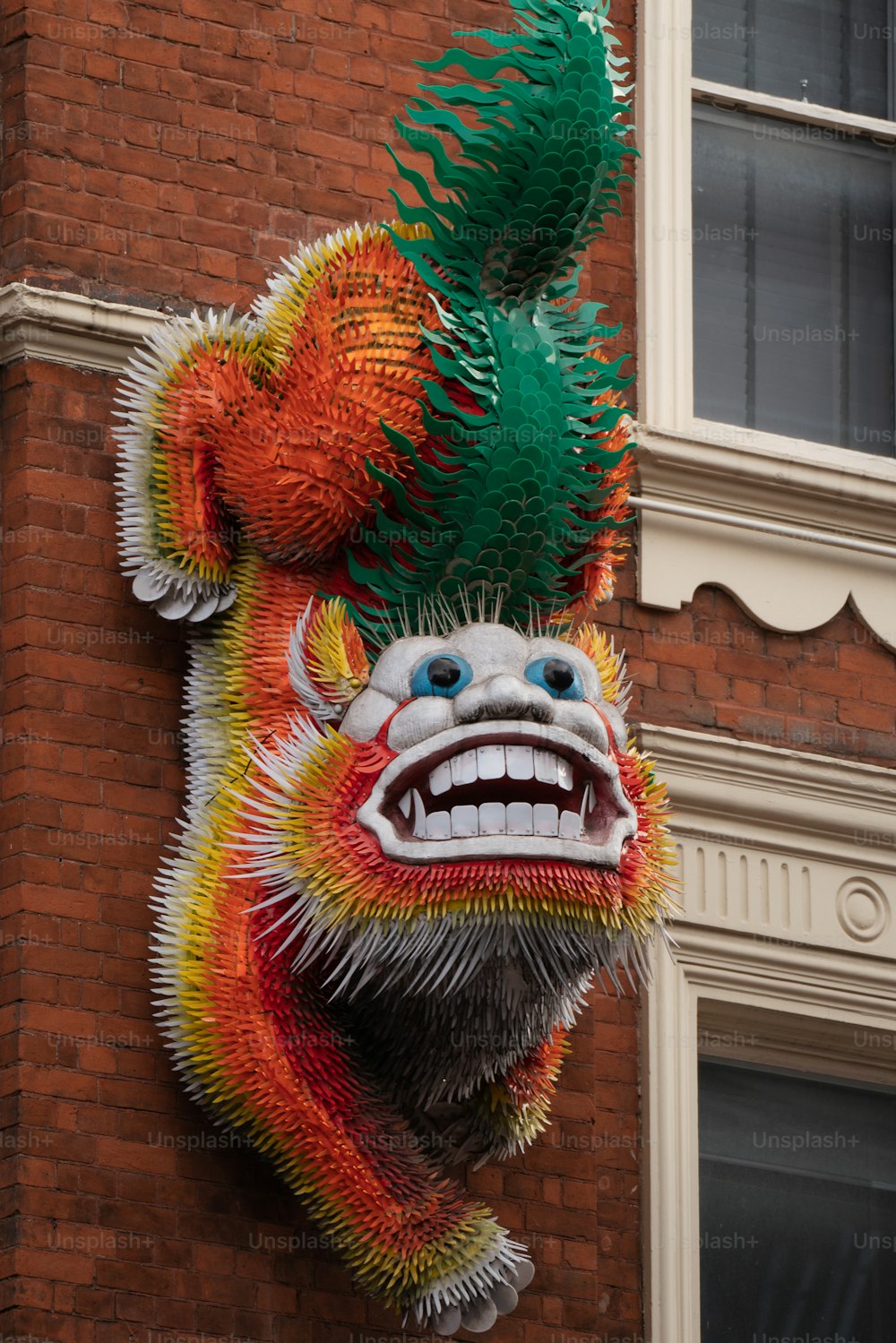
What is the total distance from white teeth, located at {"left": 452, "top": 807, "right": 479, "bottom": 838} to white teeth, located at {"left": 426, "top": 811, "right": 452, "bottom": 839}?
1 cm

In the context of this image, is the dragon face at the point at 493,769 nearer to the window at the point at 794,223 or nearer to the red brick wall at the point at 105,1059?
the red brick wall at the point at 105,1059

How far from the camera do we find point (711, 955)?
1207cm

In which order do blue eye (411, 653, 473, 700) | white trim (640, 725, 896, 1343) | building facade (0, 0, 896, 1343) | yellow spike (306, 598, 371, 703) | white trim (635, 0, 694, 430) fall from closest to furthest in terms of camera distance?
blue eye (411, 653, 473, 700) → yellow spike (306, 598, 371, 703) → building facade (0, 0, 896, 1343) → white trim (640, 725, 896, 1343) → white trim (635, 0, 694, 430)

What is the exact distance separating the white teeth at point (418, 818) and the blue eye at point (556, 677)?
47 centimetres

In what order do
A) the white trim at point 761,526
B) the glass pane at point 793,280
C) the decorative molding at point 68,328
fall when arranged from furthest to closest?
the glass pane at point 793,280
the white trim at point 761,526
the decorative molding at point 68,328

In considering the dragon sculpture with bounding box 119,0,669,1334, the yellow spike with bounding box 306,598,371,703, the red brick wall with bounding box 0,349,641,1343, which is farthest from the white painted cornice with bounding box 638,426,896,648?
the red brick wall with bounding box 0,349,641,1343

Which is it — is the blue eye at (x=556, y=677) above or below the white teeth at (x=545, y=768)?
above

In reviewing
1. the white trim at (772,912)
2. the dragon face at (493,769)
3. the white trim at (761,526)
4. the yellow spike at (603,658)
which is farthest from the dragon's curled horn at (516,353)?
the white trim at (772,912)

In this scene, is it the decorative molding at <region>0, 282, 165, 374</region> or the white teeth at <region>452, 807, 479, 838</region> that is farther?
the decorative molding at <region>0, 282, 165, 374</region>

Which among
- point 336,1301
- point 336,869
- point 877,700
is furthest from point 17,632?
point 877,700

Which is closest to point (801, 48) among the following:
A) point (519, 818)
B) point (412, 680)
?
point (412, 680)

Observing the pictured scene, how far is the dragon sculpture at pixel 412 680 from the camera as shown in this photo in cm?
1012

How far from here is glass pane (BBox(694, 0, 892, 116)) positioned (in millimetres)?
13312

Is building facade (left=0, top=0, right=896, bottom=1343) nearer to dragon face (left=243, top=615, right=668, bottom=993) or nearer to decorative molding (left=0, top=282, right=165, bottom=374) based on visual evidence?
decorative molding (left=0, top=282, right=165, bottom=374)
